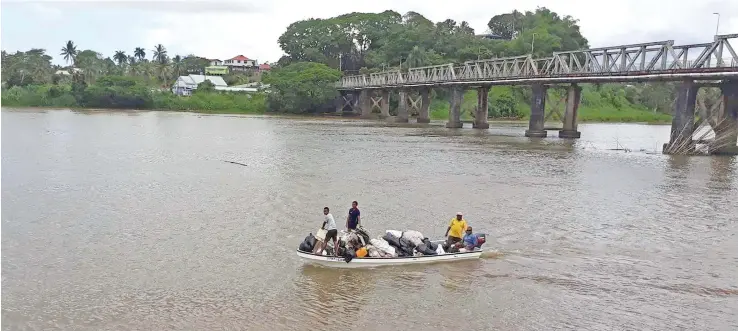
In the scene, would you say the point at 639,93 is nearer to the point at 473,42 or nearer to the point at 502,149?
the point at 473,42

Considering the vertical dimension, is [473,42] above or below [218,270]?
above

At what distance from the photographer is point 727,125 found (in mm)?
41938

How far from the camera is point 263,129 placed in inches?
2441

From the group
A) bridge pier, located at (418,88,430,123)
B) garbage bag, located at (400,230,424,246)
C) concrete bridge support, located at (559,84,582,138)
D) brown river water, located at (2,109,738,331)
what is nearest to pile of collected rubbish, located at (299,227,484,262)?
garbage bag, located at (400,230,424,246)

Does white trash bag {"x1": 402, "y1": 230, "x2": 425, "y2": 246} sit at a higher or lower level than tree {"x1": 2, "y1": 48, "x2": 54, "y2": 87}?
lower

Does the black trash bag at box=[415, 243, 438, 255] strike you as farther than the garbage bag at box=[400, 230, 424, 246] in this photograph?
No

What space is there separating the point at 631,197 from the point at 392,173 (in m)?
11.0

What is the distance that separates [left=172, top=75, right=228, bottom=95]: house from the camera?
118438mm

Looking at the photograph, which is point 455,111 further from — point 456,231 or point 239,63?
point 239,63

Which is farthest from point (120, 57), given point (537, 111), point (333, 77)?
point (537, 111)

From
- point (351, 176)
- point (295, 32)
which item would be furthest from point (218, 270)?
point (295, 32)

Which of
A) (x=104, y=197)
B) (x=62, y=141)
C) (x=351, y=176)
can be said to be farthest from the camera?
(x=62, y=141)

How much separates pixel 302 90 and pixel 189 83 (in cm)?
3559

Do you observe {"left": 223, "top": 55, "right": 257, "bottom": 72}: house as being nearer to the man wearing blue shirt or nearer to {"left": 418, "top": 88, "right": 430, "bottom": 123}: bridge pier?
{"left": 418, "top": 88, "right": 430, "bottom": 123}: bridge pier
